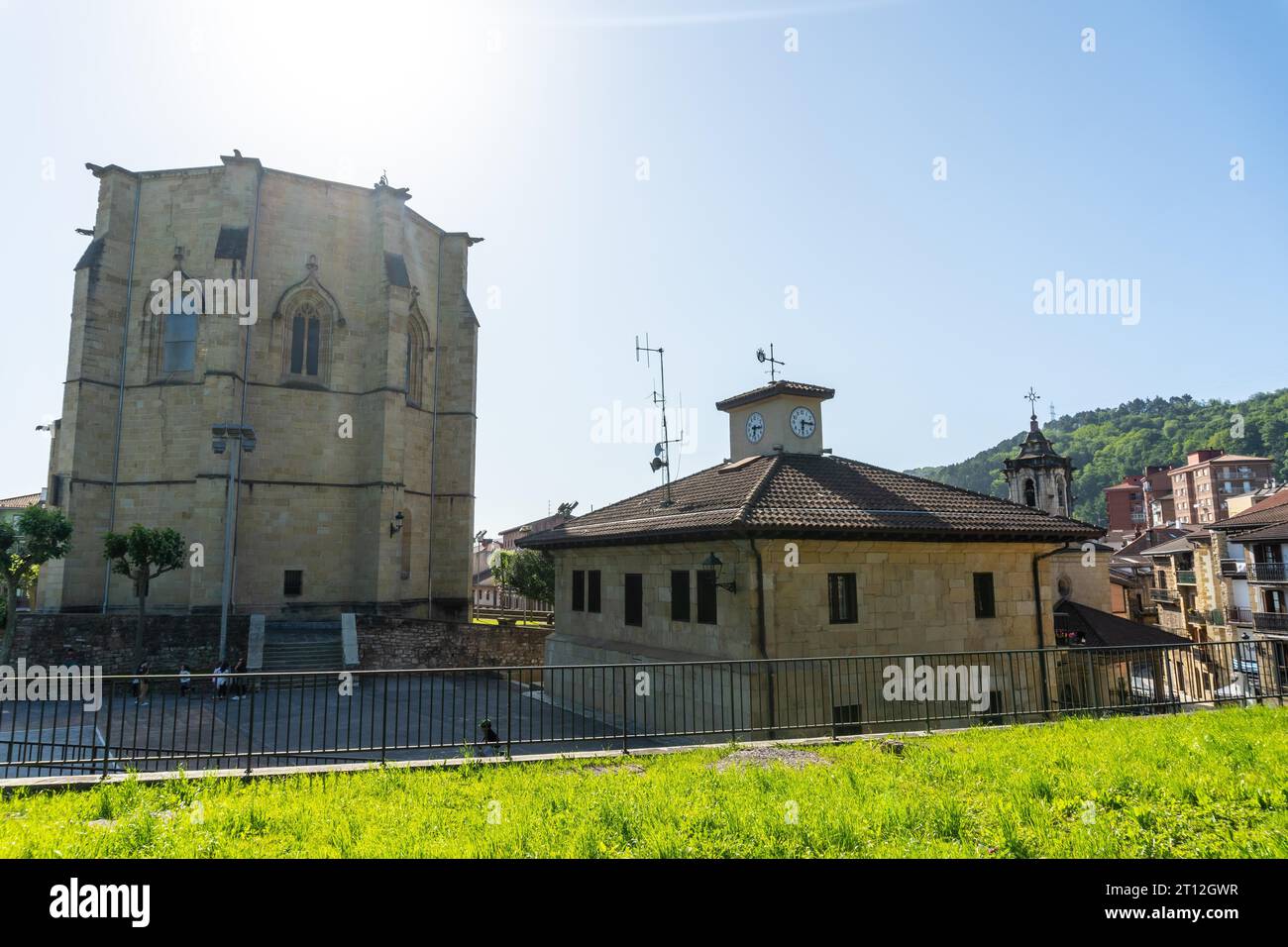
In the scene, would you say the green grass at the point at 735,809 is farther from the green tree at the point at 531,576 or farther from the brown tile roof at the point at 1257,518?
the brown tile roof at the point at 1257,518

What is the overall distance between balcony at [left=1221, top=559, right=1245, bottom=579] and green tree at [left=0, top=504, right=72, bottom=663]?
58.8 m

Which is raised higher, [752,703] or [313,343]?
[313,343]


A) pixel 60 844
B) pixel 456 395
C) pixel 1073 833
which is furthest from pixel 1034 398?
pixel 60 844

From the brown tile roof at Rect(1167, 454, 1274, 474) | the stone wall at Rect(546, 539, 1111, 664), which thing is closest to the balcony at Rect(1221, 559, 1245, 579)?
the stone wall at Rect(546, 539, 1111, 664)

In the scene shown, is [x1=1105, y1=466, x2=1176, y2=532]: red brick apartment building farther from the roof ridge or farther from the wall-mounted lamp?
the wall-mounted lamp

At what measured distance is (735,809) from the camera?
527cm

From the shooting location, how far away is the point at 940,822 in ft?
16.1

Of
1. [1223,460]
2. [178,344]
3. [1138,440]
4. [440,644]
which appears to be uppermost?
[1138,440]

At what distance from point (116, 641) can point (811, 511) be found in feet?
71.0

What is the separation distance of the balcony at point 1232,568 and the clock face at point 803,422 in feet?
129

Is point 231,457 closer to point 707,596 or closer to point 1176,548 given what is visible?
point 707,596

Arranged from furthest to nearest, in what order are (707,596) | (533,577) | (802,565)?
(533,577)
(707,596)
(802,565)

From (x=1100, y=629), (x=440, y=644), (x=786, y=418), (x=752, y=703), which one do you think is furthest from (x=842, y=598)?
(x=1100, y=629)

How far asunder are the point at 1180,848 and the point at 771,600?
361 inches
